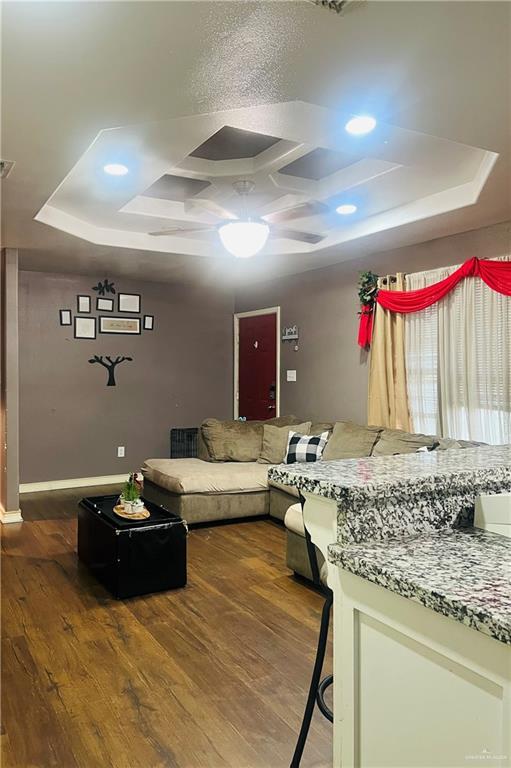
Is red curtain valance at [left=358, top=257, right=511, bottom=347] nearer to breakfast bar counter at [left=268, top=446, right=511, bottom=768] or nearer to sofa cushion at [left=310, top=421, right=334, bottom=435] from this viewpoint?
sofa cushion at [left=310, top=421, right=334, bottom=435]

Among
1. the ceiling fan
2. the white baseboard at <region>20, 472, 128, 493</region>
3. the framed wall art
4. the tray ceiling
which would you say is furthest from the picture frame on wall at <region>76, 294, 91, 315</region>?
the ceiling fan

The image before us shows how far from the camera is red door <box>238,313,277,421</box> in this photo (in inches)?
274

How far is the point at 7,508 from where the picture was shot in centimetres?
515

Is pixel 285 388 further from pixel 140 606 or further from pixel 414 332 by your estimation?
pixel 140 606

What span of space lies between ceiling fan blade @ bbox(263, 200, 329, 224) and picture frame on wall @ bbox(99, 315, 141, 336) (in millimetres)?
3306

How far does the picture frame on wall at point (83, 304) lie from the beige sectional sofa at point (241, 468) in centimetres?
206

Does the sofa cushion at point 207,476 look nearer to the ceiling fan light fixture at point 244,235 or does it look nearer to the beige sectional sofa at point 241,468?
the beige sectional sofa at point 241,468

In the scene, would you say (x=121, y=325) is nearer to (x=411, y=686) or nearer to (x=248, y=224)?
(x=248, y=224)

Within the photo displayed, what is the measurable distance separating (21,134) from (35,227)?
183cm

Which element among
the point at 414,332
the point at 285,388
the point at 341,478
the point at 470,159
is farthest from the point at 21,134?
the point at 285,388

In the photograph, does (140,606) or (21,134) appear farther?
(140,606)

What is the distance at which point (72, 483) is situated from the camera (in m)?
6.54

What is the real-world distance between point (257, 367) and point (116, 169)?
392cm

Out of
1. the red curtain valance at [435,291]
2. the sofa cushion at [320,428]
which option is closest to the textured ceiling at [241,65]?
the red curtain valance at [435,291]
